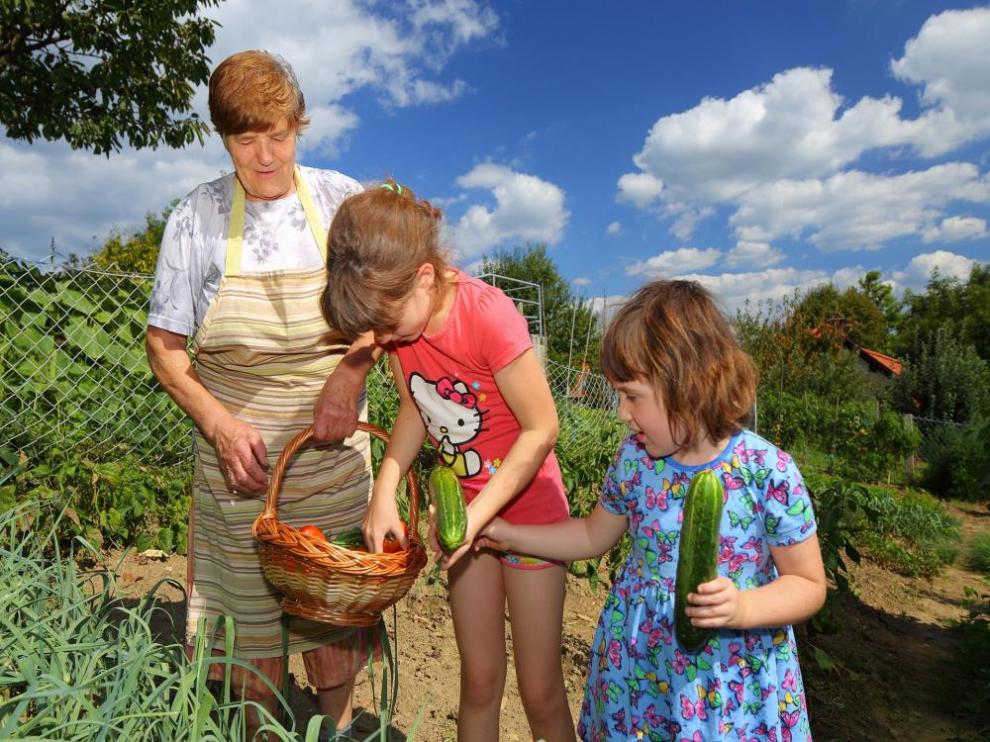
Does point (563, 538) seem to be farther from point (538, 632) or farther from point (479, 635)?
point (479, 635)

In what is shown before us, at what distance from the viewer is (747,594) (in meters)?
1.64

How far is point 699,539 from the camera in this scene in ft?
5.23

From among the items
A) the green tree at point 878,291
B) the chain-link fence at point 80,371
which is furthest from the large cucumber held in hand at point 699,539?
the green tree at point 878,291

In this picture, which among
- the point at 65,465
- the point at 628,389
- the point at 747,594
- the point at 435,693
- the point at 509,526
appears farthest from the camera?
the point at 65,465

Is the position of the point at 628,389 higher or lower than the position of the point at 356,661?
higher

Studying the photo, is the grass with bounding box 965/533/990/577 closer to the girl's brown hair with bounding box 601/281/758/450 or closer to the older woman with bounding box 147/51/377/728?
the girl's brown hair with bounding box 601/281/758/450

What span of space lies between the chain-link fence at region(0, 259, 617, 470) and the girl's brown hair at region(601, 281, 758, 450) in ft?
11.7

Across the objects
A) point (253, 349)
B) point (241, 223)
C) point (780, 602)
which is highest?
point (241, 223)

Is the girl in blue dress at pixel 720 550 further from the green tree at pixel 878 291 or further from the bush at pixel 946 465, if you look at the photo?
the green tree at pixel 878 291

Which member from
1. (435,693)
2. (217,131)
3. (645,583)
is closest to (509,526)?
(645,583)

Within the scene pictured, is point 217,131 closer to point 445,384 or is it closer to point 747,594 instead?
point 445,384

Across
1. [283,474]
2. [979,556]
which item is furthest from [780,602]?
[979,556]

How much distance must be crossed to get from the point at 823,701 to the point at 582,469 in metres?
2.21

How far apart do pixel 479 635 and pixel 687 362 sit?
1.04 meters
